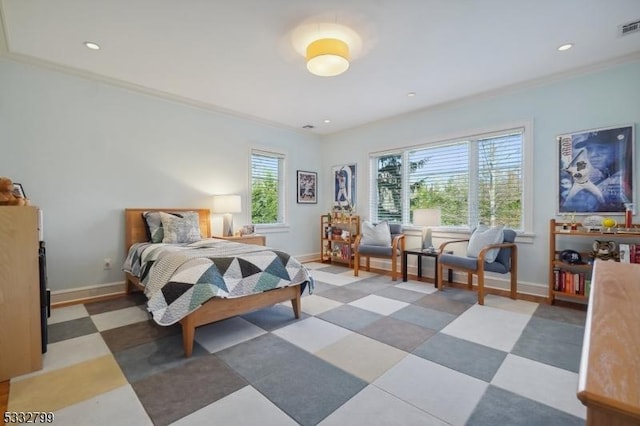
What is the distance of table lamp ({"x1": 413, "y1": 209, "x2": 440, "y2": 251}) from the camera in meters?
4.28

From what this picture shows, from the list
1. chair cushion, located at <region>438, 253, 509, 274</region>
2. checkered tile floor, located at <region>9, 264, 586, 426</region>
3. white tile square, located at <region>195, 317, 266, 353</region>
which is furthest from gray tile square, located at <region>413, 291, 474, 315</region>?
white tile square, located at <region>195, 317, 266, 353</region>

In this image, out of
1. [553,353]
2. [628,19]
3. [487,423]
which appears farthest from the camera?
[628,19]

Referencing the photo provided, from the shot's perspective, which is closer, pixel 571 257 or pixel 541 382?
pixel 541 382

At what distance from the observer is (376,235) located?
4832 millimetres

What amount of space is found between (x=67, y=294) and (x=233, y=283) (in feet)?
7.93

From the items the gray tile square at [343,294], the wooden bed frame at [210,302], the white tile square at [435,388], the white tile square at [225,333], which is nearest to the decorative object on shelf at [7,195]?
the wooden bed frame at [210,302]

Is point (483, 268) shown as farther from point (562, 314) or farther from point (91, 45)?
point (91, 45)

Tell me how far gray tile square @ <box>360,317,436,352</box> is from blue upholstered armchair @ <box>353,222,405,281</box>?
1.68 meters

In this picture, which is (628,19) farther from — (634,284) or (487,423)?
(487,423)

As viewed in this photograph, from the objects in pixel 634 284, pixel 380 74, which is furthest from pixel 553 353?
pixel 380 74

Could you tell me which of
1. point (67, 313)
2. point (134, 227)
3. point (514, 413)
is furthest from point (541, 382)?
point (134, 227)

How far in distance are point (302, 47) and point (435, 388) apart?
3006 millimetres

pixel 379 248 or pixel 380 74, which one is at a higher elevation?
pixel 380 74

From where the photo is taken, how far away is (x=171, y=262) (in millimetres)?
2566
